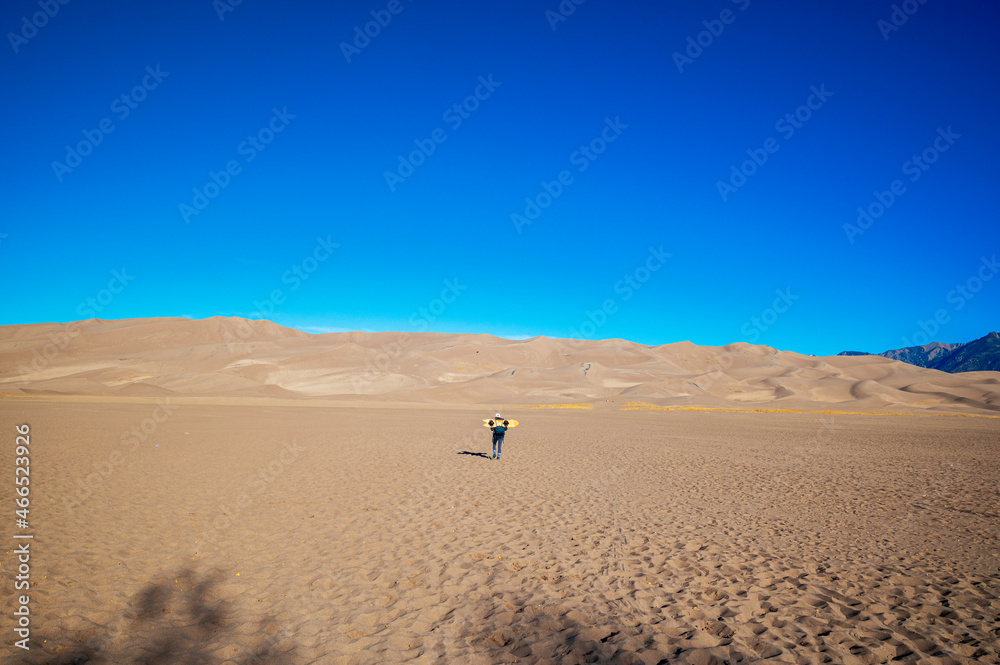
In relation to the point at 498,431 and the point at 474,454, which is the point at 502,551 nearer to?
the point at 498,431

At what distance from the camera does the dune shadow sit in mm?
4672

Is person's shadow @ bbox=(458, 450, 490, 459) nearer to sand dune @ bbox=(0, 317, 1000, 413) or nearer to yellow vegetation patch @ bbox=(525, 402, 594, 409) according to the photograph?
yellow vegetation patch @ bbox=(525, 402, 594, 409)

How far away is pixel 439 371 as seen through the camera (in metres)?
83.5

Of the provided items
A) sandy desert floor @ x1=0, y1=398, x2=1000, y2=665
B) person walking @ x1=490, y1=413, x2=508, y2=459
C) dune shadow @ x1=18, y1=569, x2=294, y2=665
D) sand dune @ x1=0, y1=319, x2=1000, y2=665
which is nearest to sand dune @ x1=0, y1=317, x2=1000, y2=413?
sand dune @ x1=0, y1=319, x2=1000, y2=665

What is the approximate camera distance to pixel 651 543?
8.11 metres

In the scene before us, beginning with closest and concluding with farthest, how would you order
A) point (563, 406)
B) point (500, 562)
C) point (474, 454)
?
point (500, 562)
point (474, 454)
point (563, 406)

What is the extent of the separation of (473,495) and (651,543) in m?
4.63

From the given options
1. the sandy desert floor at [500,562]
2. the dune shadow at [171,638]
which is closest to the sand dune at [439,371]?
the sandy desert floor at [500,562]

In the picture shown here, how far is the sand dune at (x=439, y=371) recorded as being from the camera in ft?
202

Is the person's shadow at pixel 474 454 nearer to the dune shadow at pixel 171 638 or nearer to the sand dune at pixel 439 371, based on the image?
the dune shadow at pixel 171 638

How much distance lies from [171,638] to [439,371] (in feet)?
259

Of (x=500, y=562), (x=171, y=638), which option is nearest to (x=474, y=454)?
(x=500, y=562)

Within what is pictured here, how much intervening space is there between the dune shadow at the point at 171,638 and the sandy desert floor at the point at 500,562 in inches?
0.9

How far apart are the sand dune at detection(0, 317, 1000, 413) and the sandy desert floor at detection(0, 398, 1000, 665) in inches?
1801
